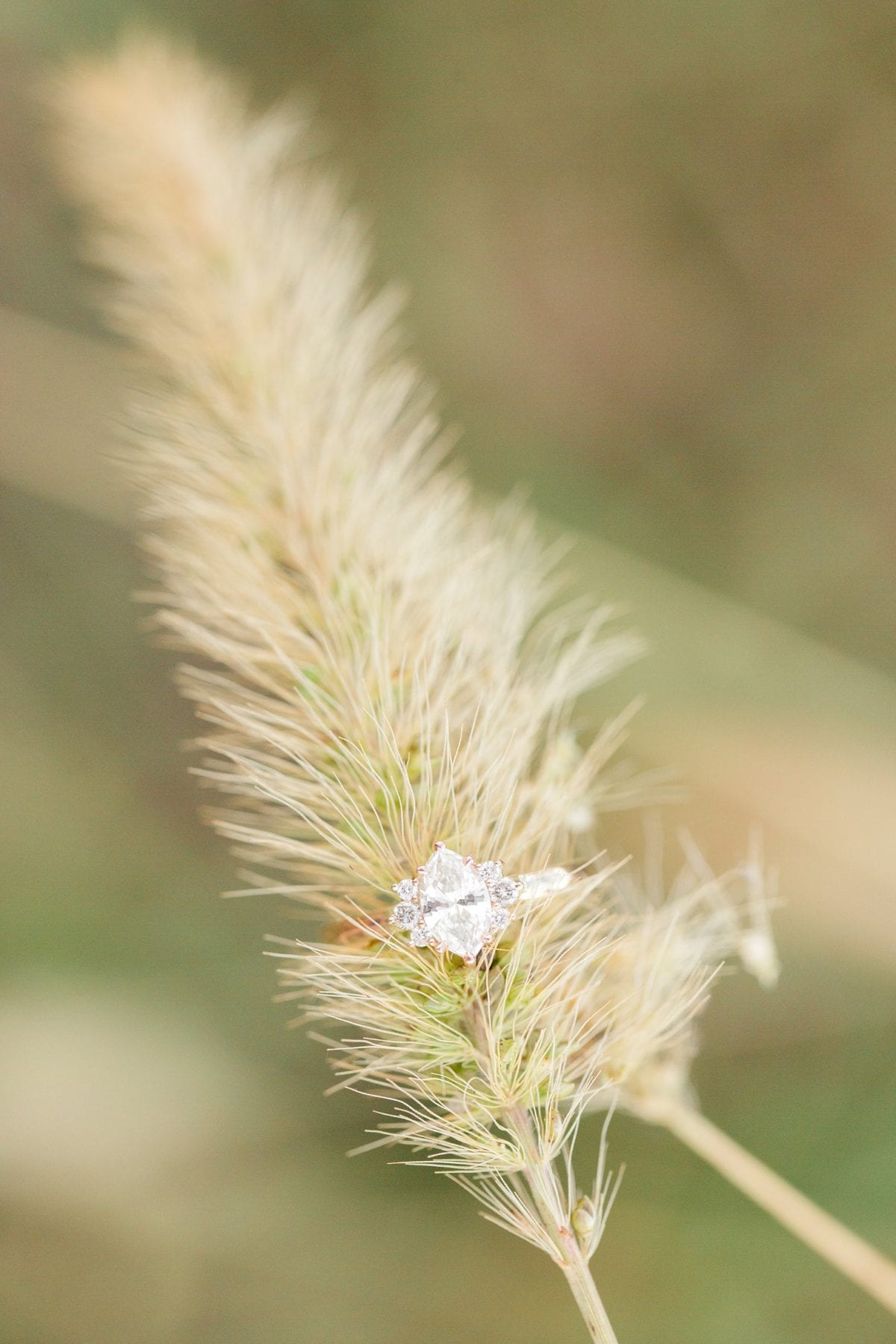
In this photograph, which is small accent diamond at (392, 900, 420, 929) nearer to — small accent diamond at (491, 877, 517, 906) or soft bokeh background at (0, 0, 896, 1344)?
small accent diamond at (491, 877, 517, 906)

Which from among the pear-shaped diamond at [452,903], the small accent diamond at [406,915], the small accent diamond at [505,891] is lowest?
the small accent diamond at [406,915]

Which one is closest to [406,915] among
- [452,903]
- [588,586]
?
[452,903]

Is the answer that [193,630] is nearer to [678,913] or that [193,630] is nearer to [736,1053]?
[678,913]

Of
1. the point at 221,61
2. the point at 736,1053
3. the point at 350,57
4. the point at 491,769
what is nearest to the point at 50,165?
the point at 221,61

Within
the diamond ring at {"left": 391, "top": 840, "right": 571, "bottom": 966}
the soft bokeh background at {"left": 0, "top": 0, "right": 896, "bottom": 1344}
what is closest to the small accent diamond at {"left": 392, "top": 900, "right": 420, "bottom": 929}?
the diamond ring at {"left": 391, "top": 840, "right": 571, "bottom": 966}

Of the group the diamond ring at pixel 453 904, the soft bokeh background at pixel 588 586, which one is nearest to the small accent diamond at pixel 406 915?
the diamond ring at pixel 453 904

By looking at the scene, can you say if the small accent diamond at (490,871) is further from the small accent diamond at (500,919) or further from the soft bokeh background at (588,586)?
the soft bokeh background at (588,586)
